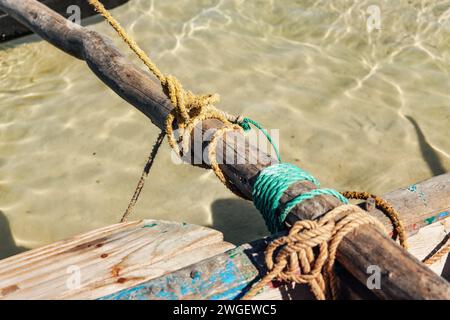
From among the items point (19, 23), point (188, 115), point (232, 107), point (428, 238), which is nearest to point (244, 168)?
point (188, 115)

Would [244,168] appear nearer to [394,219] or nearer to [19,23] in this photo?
[394,219]

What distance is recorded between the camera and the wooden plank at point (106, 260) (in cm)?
194

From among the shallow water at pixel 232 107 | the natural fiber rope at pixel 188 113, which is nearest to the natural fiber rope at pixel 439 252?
the natural fiber rope at pixel 188 113

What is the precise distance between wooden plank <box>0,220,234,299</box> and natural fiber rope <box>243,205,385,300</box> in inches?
20.2

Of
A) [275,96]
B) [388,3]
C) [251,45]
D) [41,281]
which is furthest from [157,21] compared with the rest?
[41,281]

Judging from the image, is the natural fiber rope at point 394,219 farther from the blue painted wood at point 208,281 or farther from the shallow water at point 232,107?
the shallow water at point 232,107

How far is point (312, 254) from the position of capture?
5.45 feet

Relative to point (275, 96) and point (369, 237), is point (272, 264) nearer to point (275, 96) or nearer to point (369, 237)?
point (369, 237)

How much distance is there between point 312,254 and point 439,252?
2.42 ft

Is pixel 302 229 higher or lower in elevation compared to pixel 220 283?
higher

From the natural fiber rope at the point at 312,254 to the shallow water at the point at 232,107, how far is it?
2.02 metres

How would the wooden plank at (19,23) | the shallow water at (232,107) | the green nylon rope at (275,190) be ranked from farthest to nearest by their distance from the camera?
1. the wooden plank at (19,23)
2. the shallow water at (232,107)
3. the green nylon rope at (275,190)

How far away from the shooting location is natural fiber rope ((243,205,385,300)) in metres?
1.63
